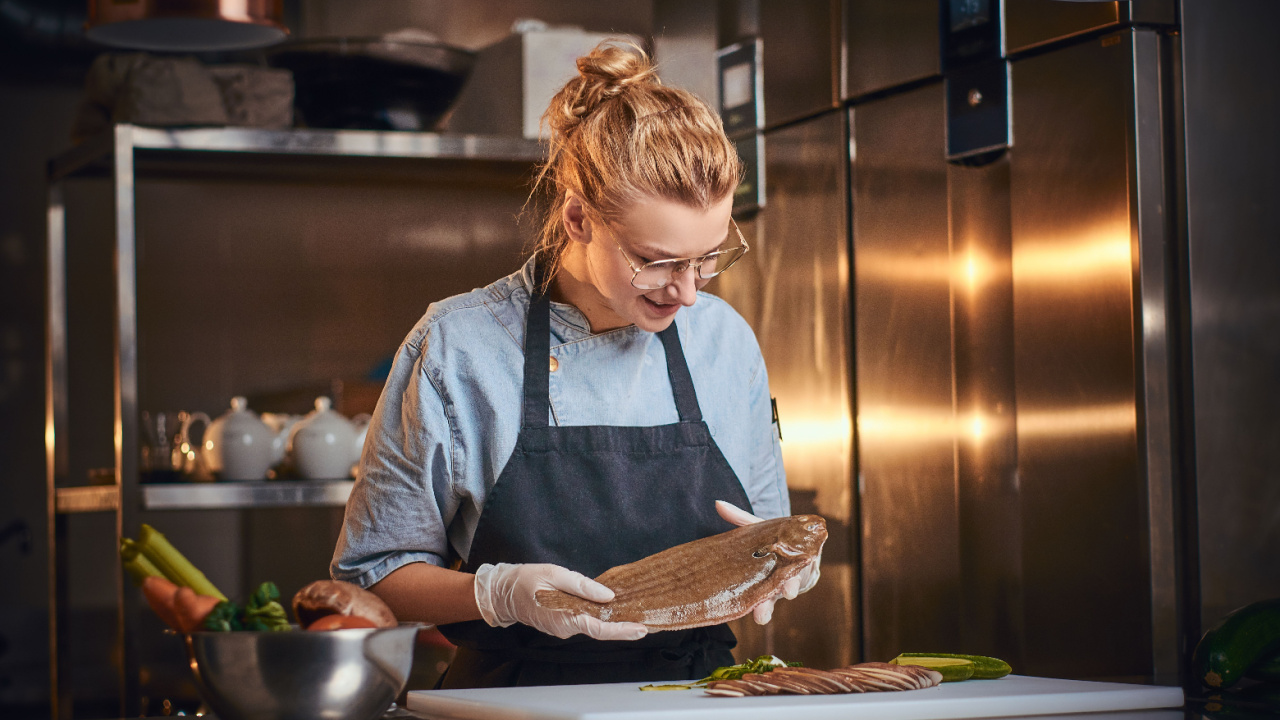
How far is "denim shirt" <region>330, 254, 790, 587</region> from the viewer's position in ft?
5.91

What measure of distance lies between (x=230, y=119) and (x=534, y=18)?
43.4 inches

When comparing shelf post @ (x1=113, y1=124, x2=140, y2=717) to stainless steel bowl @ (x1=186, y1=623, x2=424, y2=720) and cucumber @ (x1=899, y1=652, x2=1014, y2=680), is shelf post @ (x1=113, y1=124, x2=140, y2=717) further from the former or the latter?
cucumber @ (x1=899, y1=652, x2=1014, y2=680)

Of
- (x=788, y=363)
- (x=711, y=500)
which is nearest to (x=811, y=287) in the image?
(x=788, y=363)

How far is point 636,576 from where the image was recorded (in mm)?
1675

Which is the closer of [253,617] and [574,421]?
[253,617]

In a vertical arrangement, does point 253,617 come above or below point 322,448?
below

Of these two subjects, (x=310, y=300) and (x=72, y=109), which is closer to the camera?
(x=310, y=300)

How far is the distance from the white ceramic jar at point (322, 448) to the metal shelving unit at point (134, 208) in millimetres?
53

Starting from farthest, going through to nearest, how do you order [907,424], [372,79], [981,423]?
1. [372,79]
2. [907,424]
3. [981,423]

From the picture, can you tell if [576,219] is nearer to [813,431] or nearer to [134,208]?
[813,431]

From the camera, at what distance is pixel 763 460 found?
2.10 meters

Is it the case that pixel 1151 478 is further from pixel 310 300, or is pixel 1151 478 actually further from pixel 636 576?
pixel 310 300

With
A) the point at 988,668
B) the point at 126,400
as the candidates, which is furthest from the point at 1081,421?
the point at 126,400

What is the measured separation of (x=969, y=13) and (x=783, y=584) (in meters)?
1.08
